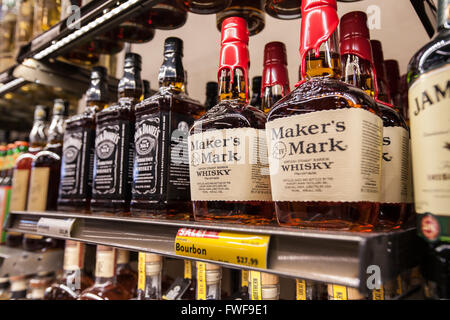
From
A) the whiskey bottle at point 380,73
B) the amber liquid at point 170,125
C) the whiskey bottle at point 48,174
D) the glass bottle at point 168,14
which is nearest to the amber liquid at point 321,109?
the whiskey bottle at point 380,73

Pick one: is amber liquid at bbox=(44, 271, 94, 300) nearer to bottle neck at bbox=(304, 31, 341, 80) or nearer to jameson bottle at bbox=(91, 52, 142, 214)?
jameson bottle at bbox=(91, 52, 142, 214)

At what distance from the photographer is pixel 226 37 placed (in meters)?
0.72

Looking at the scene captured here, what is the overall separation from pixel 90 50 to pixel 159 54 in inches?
13.8

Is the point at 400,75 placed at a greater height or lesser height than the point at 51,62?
lesser

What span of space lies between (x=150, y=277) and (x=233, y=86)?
1.85ft

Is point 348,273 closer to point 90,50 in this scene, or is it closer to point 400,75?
point 400,75

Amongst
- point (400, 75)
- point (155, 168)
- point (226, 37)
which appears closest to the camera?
point (226, 37)

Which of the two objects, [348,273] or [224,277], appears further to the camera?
[224,277]

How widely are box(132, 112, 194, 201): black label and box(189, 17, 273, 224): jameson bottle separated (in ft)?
0.45

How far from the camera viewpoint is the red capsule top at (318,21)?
569mm

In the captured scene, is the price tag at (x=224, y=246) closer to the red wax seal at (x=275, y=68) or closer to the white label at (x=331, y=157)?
the white label at (x=331, y=157)

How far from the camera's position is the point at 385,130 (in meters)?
0.64

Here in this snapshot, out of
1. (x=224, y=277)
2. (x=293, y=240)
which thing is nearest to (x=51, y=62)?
(x=224, y=277)

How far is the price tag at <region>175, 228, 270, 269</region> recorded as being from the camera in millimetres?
495
